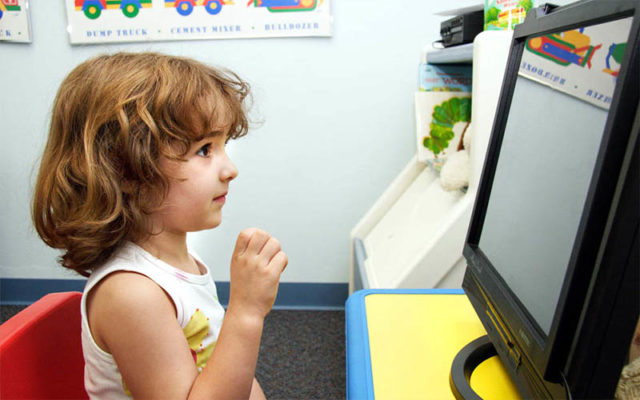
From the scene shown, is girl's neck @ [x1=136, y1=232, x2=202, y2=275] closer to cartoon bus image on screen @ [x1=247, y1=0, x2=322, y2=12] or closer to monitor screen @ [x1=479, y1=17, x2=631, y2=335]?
monitor screen @ [x1=479, y1=17, x2=631, y2=335]

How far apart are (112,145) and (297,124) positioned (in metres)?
1.15

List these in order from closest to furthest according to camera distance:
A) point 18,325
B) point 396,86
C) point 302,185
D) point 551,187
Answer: point 551,187, point 18,325, point 396,86, point 302,185

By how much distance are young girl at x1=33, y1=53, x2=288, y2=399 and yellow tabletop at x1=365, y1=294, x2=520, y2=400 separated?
163 millimetres

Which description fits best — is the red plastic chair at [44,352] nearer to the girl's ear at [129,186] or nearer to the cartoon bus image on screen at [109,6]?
the girl's ear at [129,186]

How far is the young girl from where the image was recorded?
556 millimetres

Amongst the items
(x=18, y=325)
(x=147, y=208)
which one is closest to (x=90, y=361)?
(x=18, y=325)

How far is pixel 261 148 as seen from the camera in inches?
69.1

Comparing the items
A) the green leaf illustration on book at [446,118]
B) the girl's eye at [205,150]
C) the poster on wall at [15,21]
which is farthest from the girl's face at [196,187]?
the poster on wall at [15,21]

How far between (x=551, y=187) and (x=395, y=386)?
0.28 m

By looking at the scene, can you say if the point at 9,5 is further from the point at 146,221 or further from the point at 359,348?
the point at 359,348

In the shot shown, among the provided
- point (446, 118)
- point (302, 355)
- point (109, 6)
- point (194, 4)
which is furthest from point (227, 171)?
point (109, 6)

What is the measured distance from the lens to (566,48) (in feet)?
1.47

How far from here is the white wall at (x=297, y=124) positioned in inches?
64.7

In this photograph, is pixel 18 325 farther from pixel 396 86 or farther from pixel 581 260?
pixel 396 86
